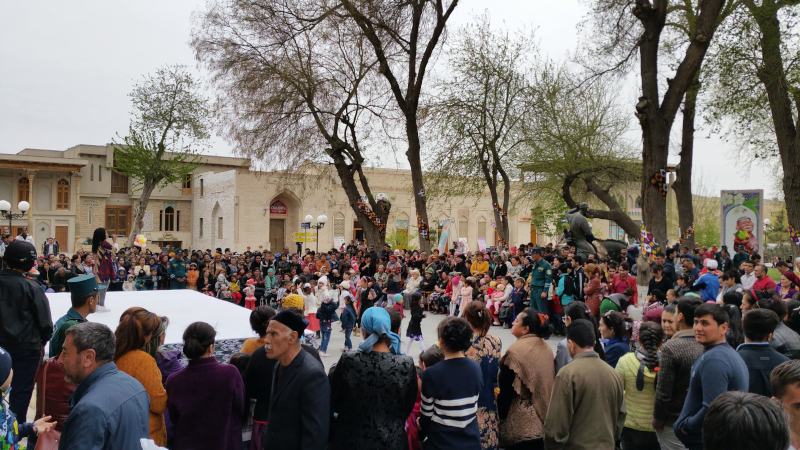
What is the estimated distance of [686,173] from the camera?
21.5 metres

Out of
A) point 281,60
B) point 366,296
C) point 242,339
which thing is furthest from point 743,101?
point 242,339

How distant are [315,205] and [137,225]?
11266 millimetres

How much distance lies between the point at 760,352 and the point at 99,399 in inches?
159

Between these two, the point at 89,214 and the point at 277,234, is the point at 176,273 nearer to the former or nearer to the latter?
the point at 277,234

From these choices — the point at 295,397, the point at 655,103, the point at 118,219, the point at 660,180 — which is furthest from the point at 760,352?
the point at 118,219

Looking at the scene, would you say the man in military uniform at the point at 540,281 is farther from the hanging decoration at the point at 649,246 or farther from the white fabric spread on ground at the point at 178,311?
the white fabric spread on ground at the point at 178,311

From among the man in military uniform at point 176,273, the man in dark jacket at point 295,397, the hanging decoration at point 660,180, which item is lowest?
the man in military uniform at point 176,273

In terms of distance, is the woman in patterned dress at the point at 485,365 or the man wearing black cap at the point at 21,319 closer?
the woman in patterned dress at the point at 485,365

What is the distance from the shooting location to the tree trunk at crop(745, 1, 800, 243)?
49.5 feet

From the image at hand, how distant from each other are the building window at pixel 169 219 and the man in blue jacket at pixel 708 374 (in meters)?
42.0

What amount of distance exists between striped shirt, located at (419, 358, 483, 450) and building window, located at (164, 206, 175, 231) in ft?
135

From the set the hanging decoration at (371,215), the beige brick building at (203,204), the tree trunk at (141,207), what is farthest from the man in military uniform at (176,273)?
the tree trunk at (141,207)

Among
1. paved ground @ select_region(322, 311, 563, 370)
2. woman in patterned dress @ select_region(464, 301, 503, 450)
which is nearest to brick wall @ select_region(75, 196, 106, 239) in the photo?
paved ground @ select_region(322, 311, 563, 370)

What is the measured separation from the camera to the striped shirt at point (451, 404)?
3.61 meters
